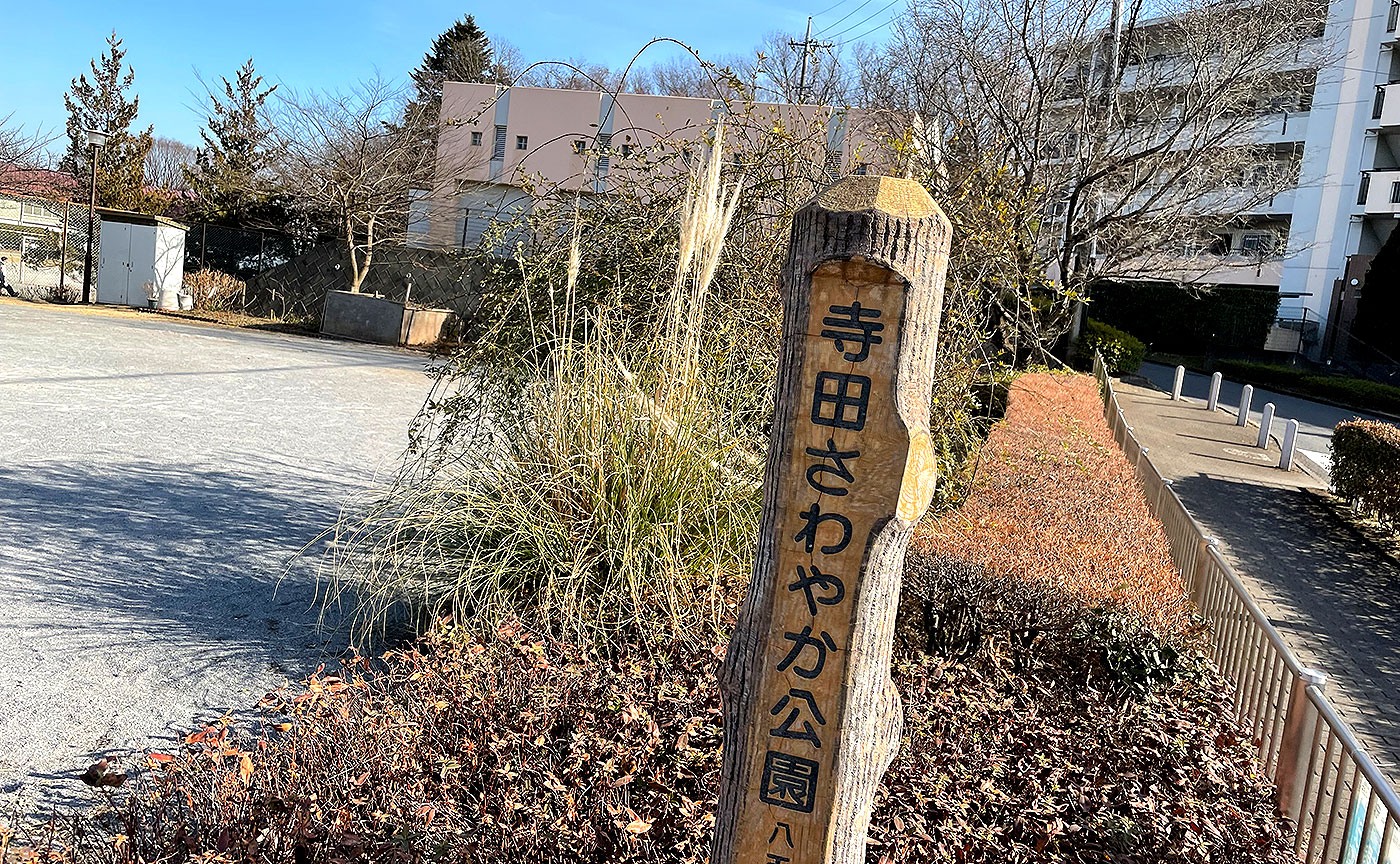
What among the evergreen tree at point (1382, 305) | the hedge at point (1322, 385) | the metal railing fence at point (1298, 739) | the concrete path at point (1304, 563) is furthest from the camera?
the evergreen tree at point (1382, 305)

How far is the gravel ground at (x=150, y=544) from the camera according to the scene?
3.45 m

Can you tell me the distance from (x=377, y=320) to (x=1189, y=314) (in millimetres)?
26185

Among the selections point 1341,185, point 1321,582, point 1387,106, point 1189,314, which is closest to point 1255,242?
point 1341,185

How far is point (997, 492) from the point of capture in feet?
19.1

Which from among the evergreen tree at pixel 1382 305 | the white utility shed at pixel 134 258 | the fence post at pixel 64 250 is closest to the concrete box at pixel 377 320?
the white utility shed at pixel 134 258

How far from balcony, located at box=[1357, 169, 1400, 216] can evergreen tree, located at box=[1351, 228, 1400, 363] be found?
3892 millimetres

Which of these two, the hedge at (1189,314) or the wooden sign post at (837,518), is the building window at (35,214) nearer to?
the wooden sign post at (837,518)

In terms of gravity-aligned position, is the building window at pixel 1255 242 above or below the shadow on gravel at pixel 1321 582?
above

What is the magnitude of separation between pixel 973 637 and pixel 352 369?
1217 centimetres

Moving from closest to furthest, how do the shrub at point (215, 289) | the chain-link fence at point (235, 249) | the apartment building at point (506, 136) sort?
the apartment building at point (506, 136) → the shrub at point (215, 289) → the chain-link fence at point (235, 249)

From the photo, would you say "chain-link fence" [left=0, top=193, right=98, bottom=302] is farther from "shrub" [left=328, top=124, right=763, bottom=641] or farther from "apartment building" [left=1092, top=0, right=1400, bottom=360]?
"apartment building" [left=1092, top=0, right=1400, bottom=360]

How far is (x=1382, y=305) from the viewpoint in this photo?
27344 millimetres

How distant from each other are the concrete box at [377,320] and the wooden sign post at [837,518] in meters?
18.2

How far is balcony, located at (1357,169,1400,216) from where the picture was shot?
3011 centimetres
